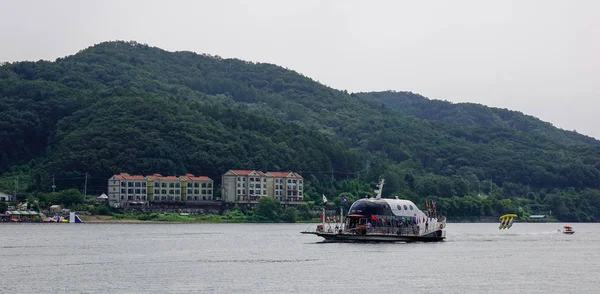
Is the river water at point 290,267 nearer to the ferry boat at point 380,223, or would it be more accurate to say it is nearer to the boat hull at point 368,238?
the boat hull at point 368,238

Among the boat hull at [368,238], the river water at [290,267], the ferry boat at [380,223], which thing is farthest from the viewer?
the ferry boat at [380,223]

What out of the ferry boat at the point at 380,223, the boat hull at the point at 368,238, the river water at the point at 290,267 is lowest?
the river water at the point at 290,267

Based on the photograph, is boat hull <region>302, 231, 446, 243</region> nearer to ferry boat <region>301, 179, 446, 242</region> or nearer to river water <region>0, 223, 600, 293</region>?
ferry boat <region>301, 179, 446, 242</region>

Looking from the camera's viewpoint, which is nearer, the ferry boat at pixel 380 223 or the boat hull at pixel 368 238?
the boat hull at pixel 368 238

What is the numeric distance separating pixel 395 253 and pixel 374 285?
26.4m

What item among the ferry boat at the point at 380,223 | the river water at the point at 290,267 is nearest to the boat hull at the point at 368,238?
the ferry boat at the point at 380,223

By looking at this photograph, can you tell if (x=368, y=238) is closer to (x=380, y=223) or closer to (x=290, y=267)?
(x=380, y=223)

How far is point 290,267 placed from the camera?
265 ft

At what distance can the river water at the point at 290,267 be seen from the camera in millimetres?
66938

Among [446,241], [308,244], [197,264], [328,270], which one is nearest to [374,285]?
[328,270]

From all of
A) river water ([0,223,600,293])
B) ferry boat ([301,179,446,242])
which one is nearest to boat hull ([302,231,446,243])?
ferry boat ([301,179,446,242])

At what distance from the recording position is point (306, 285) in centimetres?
6794

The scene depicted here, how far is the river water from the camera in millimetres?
66938

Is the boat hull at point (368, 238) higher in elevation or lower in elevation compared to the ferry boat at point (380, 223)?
lower
